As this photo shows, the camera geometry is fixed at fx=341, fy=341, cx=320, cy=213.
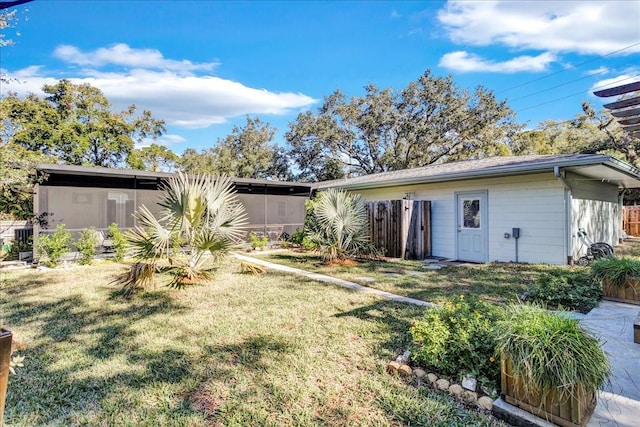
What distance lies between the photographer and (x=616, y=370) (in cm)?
283

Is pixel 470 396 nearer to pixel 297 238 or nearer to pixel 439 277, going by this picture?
pixel 439 277

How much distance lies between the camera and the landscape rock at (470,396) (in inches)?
100

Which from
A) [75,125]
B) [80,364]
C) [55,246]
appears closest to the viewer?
[80,364]

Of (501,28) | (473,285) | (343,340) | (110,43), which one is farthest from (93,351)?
(501,28)

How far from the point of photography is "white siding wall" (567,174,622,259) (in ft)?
27.7

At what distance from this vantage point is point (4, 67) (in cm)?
696

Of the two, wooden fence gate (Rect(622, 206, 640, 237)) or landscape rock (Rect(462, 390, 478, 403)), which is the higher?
wooden fence gate (Rect(622, 206, 640, 237))

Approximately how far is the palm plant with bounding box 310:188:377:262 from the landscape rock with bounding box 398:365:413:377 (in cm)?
611

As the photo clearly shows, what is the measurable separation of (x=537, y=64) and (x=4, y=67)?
20215 millimetres

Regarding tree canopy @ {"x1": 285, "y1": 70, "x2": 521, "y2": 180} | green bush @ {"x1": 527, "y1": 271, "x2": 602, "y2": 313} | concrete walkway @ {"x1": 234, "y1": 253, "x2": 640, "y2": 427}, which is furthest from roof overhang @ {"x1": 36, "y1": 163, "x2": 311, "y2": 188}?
tree canopy @ {"x1": 285, "y1": 70, "x2": 521, "y2": 180}

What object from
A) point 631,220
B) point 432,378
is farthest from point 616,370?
point 631,220

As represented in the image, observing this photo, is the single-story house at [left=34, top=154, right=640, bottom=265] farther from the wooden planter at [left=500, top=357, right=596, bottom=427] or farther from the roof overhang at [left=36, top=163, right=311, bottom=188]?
the wooden planter at [left=500, top=357, right=596, bottom=427]

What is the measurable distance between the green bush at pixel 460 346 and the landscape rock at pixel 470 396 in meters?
0.13

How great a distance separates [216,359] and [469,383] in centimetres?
229
